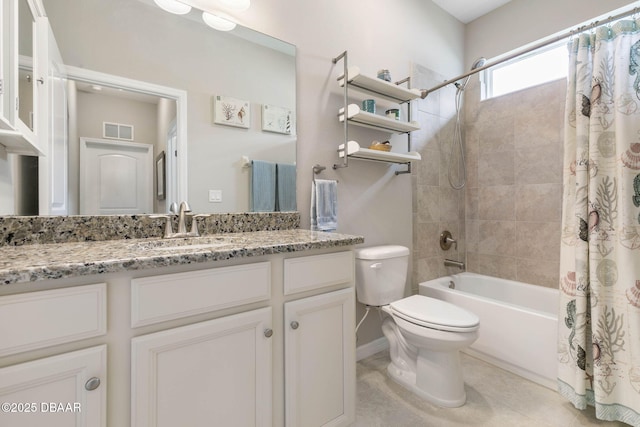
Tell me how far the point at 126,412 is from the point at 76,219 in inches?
30.0

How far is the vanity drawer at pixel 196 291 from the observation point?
0.79 metres

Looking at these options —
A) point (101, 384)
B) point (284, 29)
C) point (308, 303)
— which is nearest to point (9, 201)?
point (101, 384)

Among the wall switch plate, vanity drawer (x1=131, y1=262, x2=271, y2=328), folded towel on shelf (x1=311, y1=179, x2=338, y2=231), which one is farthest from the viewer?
folded towel on shelf (x1=311, y1=179, x2=338, y2=231)

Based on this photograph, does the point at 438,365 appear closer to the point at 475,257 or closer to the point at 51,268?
the point at 475,257

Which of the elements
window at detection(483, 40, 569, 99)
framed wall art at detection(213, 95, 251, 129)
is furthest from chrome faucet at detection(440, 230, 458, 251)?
framed wall art at detection(213, 95, 251, 129)

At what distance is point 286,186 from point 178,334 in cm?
99

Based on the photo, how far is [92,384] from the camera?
0.73m

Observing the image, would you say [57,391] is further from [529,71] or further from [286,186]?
[529,71]

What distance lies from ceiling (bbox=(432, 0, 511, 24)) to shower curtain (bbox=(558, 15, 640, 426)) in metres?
1.21

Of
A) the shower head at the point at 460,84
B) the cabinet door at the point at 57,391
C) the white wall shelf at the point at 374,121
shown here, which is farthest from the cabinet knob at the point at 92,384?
the shower head at the point at 460,84

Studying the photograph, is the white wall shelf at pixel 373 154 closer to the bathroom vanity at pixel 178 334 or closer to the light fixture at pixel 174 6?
the bathroom vanity at pixel 178 334

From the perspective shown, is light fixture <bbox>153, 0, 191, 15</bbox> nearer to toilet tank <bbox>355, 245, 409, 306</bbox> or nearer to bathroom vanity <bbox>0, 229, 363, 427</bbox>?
bathroom vanity <bbox>0, 229, 363, 427</bbox>

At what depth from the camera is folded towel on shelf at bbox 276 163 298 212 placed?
1.64 meters

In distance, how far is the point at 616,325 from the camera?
1.33 meters
